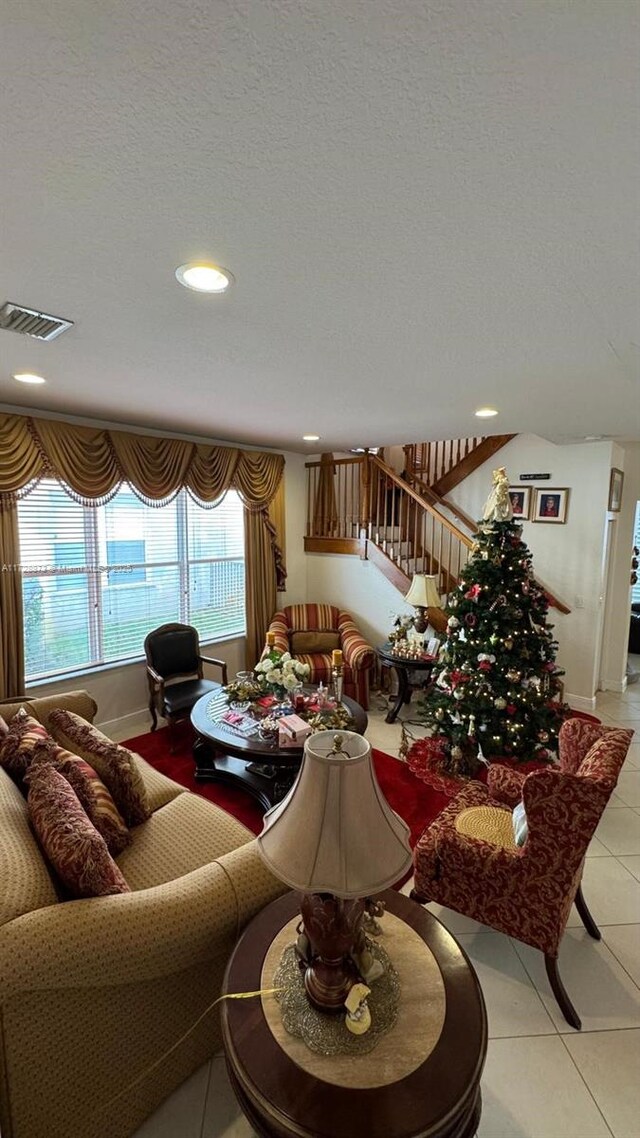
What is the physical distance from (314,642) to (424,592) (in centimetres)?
127

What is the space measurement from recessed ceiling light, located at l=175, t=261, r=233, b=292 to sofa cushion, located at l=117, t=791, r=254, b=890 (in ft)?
6.88

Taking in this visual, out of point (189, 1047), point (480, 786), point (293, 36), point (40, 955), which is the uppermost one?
point (293, 36)

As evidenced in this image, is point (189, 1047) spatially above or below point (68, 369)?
below

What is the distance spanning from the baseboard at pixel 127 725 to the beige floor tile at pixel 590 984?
308 centimetres

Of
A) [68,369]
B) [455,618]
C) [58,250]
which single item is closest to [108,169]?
[58,250]

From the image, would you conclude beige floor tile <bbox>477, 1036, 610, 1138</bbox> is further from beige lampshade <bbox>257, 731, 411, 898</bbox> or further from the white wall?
the white wall

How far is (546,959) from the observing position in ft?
5.79

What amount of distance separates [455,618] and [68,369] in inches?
110

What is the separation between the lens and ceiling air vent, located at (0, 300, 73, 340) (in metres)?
1.69

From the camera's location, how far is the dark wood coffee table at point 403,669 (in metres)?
4.07

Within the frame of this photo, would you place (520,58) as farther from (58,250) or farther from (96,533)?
(96,533)

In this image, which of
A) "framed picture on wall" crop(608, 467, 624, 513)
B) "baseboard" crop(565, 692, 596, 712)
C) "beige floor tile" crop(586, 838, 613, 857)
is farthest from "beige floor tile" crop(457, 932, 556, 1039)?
"framed picture on wall" crop(608, 467, 624, 513)

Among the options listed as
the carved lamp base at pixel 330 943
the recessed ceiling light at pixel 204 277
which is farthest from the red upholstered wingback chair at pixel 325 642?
the recessed ceiling light at pixel 204 277

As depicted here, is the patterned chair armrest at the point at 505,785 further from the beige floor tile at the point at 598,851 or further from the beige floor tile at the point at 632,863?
the beige floor tile at the point at 632,863
